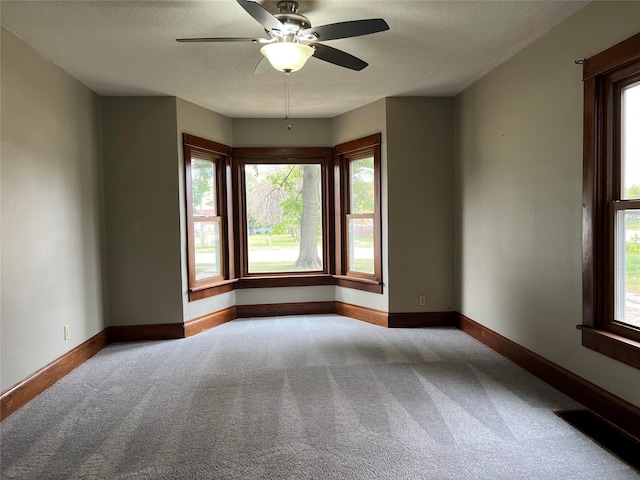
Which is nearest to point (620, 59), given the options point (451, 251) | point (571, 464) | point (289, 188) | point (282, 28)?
point (282, 28)

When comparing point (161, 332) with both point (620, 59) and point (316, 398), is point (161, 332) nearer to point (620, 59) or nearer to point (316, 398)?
point (316, 398)

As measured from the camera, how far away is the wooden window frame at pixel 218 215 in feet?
15.2

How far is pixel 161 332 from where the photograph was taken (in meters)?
4.46

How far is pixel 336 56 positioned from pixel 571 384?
2693 mm

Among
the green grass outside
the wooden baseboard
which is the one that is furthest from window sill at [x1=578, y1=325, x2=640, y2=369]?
the wooden baseboard

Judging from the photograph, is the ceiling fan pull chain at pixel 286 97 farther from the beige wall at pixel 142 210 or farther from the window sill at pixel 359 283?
the window sill at pixel 359 283

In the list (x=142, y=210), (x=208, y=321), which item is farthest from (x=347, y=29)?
(x=208, y=321)

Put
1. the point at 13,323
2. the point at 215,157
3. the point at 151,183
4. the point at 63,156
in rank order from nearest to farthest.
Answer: the point at 13,323, the point at 63,156, the point at 151,183, the point at 215,157

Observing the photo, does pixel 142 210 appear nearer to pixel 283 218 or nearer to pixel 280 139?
pixel 283 218

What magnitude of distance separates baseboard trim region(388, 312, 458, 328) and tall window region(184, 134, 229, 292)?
217cm

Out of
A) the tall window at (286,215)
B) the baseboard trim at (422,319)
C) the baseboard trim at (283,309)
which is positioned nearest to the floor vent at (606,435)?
the baseboard trim at (422,319)

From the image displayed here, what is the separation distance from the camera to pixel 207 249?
5.06 m

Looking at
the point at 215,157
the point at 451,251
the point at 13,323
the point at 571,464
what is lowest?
the point at 571,464

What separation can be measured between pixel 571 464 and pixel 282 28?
9.04 ft
